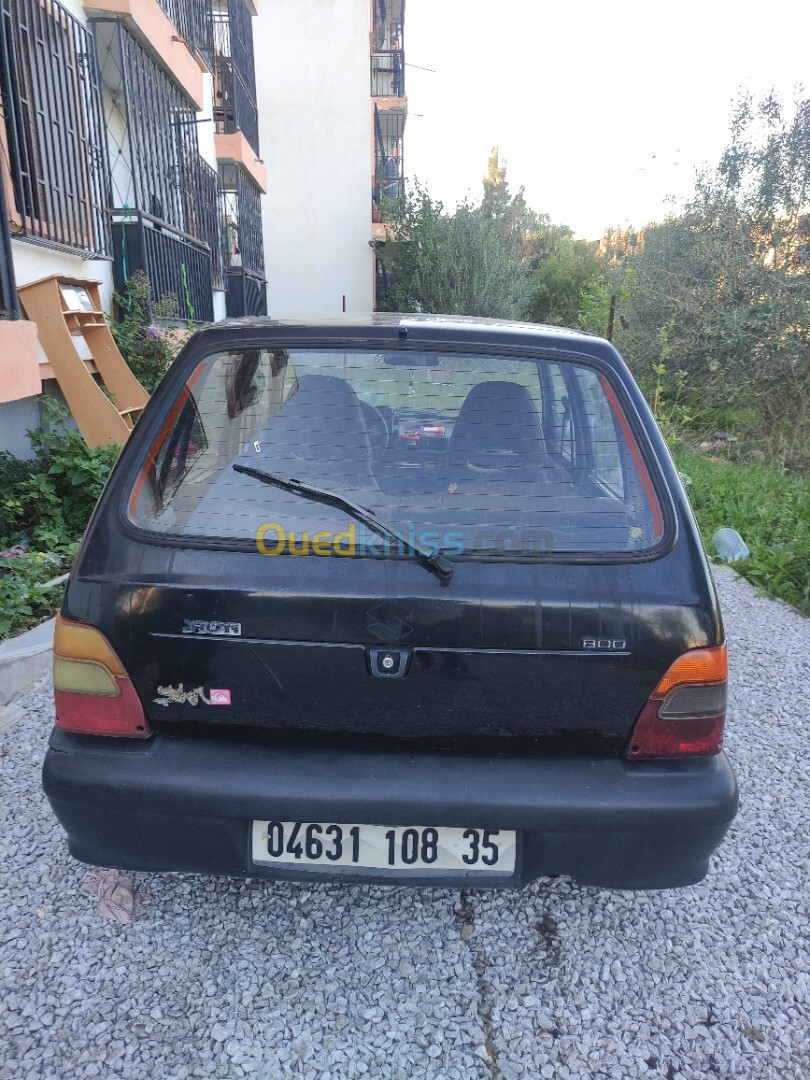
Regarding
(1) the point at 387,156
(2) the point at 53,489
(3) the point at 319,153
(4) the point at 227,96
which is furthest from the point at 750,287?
(1) the point at 387,156

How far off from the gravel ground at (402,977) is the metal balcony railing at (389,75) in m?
29.6

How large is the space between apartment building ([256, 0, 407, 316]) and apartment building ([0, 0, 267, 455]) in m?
11.4

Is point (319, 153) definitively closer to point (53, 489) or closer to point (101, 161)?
point (101, 161)

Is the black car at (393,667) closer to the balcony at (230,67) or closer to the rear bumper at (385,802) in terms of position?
the rear bumper at (385,802)

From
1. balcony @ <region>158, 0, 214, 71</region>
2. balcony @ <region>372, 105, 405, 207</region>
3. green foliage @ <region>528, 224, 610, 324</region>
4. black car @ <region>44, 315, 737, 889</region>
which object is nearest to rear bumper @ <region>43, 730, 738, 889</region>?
black car @ <region>44, 315, 737, 889</region>

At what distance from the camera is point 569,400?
1.91m

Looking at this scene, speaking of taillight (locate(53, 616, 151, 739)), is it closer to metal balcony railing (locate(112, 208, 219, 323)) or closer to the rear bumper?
the rear bumper

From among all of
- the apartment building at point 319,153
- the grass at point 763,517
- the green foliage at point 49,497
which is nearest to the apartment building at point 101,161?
the green foliage at point 49,497

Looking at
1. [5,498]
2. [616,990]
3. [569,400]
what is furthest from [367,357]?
[5,498]

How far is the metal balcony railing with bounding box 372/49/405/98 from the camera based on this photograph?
86.6 ft

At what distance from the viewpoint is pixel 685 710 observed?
1.72 meters

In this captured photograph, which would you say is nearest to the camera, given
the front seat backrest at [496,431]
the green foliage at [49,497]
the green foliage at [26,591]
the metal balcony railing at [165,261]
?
the front seat backrest at [496,431]

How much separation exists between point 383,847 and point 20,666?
7.55 feet

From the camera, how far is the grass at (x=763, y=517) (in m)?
5.17
